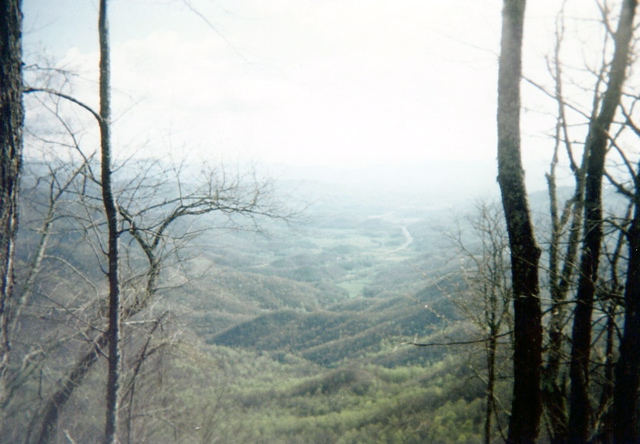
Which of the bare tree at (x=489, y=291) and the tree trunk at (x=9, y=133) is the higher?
the tree trunk at (x=9, y=133)

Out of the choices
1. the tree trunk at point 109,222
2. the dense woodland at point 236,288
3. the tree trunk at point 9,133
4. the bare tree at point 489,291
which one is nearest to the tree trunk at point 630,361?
the dense woodland at point 236,288

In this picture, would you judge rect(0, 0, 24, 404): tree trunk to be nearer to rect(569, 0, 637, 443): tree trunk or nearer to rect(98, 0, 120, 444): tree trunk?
rect(98, 0, 120, 444): tree trunk

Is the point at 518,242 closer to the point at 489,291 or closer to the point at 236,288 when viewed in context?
the point at 489,291

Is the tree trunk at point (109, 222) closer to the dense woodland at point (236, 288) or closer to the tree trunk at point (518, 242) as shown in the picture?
the dense woodland at point (236, 288)

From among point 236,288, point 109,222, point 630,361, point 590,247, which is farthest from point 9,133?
point 236,288

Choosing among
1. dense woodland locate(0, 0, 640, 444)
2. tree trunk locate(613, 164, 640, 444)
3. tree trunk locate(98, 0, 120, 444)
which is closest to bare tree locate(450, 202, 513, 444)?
dense woodland locate(0, 0, 640, 444)

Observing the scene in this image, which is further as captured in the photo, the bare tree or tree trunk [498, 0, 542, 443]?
the bare tree

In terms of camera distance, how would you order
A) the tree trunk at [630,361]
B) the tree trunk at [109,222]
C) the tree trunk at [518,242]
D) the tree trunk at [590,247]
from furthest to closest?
1. the tree trunk at [590,247]
2. the tree trunk at [109,222]
3. the tree trunk at [630,361]
4. the tree trunk at [518,242]

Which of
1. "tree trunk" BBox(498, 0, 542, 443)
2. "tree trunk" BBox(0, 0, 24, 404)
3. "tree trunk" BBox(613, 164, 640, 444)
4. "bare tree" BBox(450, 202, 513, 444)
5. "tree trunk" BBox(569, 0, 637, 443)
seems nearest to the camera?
"tree trunk" BBox(0, 0, 24, 404)
